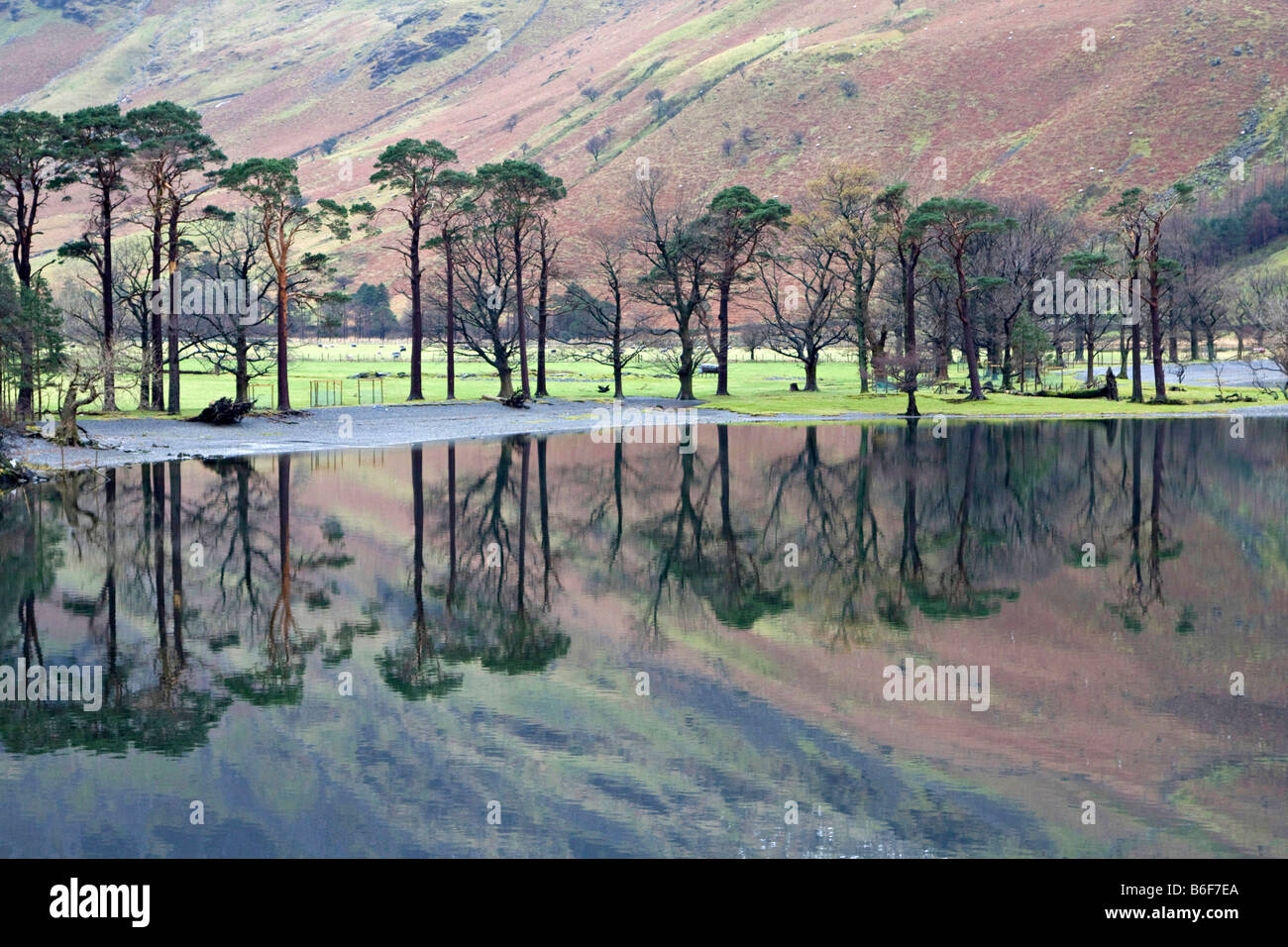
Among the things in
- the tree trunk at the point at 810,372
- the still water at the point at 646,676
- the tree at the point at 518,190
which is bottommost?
the still water at the point at 646,676

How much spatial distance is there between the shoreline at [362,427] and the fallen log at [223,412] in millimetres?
399

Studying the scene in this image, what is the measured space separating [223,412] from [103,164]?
12415mm

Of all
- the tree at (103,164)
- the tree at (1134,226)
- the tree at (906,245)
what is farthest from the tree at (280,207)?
the tree at (1134,226)

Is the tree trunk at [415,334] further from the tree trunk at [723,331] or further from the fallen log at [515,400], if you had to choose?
the tree trunk at [723,331]

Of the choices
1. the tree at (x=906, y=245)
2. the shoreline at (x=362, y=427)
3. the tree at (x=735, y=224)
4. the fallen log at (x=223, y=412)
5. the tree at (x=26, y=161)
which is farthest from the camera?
the tree at (x=735, y=224)

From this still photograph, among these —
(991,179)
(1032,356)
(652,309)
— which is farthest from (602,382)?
(991,179)

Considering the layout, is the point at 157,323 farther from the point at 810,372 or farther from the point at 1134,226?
the point at 1134,226

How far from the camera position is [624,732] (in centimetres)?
1238

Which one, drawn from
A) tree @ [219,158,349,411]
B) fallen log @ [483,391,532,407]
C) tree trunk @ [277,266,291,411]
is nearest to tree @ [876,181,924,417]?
fallen log @ [483,391,532,407]

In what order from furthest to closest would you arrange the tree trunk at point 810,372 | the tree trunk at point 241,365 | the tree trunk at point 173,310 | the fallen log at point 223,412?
the tree trunk at point 810,372 → the tree trunk at point 241,365 → the tree trunk at point 173,310 → the fallen log at point 223,412

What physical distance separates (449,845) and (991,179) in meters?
166

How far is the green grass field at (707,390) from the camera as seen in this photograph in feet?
230

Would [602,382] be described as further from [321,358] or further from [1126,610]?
[1126,610]

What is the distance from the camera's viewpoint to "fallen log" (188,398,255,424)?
54594mm
